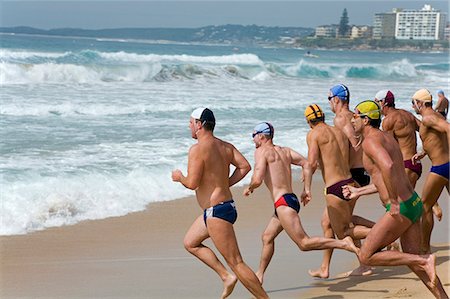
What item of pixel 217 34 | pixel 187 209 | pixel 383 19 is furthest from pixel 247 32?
pixel 187 209

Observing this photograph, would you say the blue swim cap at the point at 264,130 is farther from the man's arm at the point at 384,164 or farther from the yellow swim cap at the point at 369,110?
the man's arm at the point at 384,164

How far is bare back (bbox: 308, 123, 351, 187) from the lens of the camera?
8359 mm

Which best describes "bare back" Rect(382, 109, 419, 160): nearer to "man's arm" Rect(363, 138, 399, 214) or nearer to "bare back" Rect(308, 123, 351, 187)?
"bare back" Rect(308, 123, 351, 187)

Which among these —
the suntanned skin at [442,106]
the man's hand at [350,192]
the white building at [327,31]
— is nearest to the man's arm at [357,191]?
the man's hand at [350,192]

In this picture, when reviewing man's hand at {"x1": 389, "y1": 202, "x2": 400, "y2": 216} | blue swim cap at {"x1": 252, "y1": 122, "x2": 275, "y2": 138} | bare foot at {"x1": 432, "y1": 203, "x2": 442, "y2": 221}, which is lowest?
bare foot at {"x1": 432, "y1": 203, "x2": 442, "y2": 221}

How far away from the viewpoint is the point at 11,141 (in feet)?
53.5

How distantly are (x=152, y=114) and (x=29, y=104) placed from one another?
10.9ft

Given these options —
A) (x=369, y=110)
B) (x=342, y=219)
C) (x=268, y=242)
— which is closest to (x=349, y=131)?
(x=342, y=219)

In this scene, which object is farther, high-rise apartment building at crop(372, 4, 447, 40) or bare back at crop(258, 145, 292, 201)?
high-rise apartment building at crop(372, 4, 447, 40)

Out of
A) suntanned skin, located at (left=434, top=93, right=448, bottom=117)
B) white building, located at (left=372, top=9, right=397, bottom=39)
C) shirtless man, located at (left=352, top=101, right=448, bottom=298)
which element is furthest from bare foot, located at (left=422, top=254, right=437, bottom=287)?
white building, located at (left=372, top=9, right=397, bottom=39)

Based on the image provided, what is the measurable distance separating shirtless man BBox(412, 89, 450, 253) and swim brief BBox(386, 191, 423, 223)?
7.45 ft

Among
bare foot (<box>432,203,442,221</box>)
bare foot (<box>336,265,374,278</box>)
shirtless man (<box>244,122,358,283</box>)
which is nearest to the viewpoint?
shirtless man (<box>244,122,358,283</box>)

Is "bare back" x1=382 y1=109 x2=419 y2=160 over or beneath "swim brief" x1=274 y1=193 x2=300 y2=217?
over

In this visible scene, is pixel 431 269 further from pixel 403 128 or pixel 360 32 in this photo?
pixel 360 32
